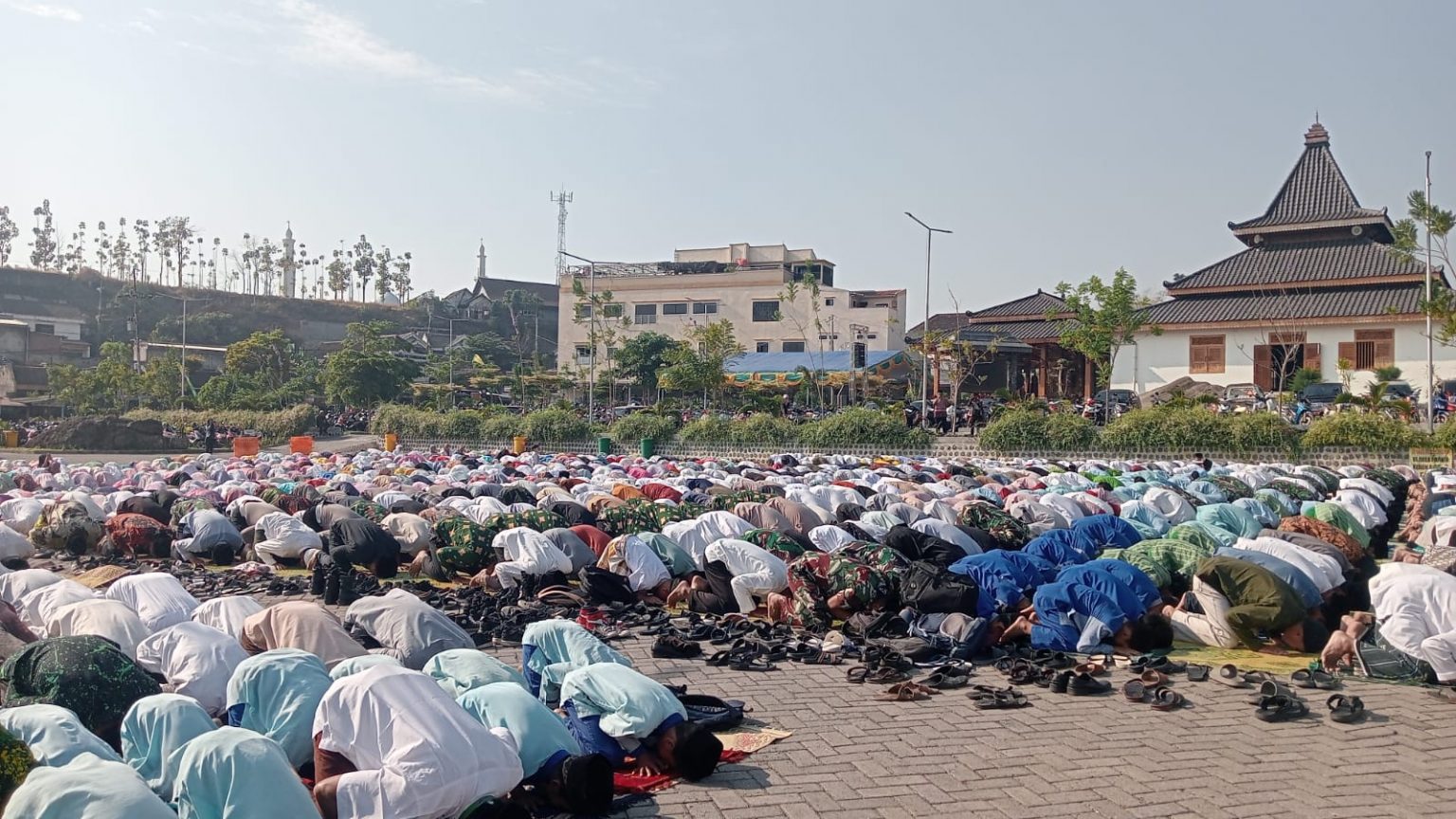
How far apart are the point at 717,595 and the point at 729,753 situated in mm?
4283

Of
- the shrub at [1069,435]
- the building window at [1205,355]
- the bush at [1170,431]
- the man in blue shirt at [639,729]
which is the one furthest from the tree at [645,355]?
the man in blue shirt at [639,729]

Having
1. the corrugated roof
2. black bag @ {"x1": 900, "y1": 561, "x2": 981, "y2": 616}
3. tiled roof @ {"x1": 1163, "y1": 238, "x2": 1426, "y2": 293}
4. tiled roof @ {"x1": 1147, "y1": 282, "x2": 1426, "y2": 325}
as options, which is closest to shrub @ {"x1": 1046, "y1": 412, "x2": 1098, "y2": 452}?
tiled roof @ {"x1": 1147, "y1": 282, "x2": 1426, "y2": 325}

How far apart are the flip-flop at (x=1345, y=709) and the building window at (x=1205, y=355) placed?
27163mm

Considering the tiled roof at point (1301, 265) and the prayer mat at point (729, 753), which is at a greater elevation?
the tiled roof at point (1301, 265)

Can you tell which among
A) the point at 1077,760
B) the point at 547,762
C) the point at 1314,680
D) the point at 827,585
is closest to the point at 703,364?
the point at 827,585

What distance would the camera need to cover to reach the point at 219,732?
4.59 meters

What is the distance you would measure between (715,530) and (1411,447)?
17.1 m

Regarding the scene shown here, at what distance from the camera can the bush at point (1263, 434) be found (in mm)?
23766

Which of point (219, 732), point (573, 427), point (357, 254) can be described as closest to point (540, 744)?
point (219, 732)

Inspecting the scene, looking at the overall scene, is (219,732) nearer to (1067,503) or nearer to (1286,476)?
(1067,503)

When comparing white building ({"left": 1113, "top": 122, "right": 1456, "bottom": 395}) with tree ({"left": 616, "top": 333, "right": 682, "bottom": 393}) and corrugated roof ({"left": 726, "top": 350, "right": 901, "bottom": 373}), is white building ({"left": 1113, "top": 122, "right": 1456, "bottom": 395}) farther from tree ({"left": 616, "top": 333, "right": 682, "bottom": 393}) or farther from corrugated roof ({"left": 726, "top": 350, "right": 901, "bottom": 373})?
tree ({"left": 616, "top": 333, "right": 682, "bottom": 393})

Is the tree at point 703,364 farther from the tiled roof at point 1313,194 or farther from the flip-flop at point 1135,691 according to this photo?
the flip-flop at point 1135,691

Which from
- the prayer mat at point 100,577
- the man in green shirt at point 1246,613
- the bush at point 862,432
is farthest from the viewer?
the bush at point 862,432

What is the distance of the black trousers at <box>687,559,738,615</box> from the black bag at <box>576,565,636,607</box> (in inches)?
25.1
